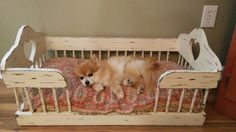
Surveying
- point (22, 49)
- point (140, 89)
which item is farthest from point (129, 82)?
point (22, 49)

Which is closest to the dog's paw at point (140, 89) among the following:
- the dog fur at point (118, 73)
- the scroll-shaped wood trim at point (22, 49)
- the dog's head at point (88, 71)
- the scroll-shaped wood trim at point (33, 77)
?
the dog fur at point (118, 73)

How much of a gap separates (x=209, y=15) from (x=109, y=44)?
2.30 ft

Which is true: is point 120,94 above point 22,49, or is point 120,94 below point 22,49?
below

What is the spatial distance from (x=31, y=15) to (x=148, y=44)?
0.81 m

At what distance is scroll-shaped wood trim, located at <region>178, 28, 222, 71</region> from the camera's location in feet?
3.62

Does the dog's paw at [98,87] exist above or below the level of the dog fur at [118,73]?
below

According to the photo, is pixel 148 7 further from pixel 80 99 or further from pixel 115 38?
pixel 80 99

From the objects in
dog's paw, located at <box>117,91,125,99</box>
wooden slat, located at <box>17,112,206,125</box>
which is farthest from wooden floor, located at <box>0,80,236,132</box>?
dog's paw, located at <box>117,91,125,99</box>

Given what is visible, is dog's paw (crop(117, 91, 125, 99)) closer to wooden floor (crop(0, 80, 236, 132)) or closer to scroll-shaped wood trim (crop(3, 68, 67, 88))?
wooden floor (crop(0, 80, 236, 132))

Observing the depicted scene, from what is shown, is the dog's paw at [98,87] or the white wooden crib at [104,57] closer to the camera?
the white wooden crib at [104,57]

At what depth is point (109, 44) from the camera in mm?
1482

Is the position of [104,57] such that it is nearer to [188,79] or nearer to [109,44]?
[109,44]

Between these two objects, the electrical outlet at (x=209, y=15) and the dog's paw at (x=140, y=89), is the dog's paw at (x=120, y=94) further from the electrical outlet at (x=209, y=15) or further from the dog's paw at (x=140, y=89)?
the electrical outlet at (x=209, y=15)

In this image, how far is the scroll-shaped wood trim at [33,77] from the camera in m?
1.00
